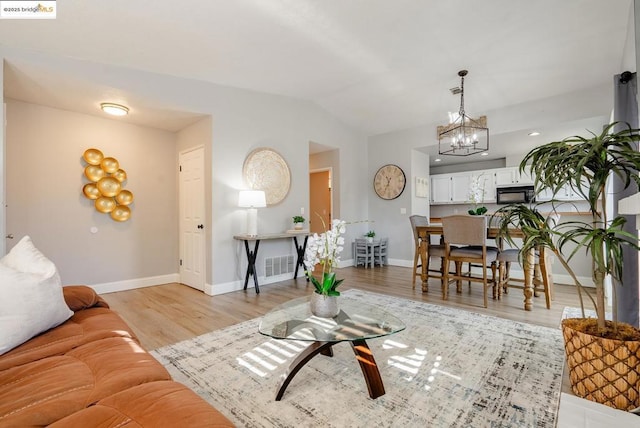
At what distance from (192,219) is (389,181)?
12.5 ft

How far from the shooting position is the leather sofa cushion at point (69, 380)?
36.4 inches

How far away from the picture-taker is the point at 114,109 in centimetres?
370

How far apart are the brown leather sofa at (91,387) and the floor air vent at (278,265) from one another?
3090 mm

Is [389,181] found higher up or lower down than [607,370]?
higher up

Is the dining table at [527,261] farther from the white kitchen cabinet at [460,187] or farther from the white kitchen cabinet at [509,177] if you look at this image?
the white kitchen cabinet at [460,187]

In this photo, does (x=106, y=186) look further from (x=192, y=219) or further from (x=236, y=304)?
(x=236, y=304)

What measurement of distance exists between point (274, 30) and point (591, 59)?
3746mm

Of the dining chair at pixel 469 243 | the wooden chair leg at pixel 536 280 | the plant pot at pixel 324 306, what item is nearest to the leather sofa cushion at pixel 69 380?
the plant pot at pixel 324 306

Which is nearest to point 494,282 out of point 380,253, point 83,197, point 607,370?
point 607,370

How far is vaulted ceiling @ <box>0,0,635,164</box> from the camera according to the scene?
2.76 m

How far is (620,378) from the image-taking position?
1349 mm

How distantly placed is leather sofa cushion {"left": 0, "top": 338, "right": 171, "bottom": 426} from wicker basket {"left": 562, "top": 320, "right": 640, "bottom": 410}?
6.19 feet

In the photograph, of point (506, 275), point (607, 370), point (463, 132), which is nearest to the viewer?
point (607, 370)

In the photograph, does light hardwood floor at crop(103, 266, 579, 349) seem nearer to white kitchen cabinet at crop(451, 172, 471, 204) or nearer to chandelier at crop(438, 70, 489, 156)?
chandelier at crop(438, 70, 489, 156)
